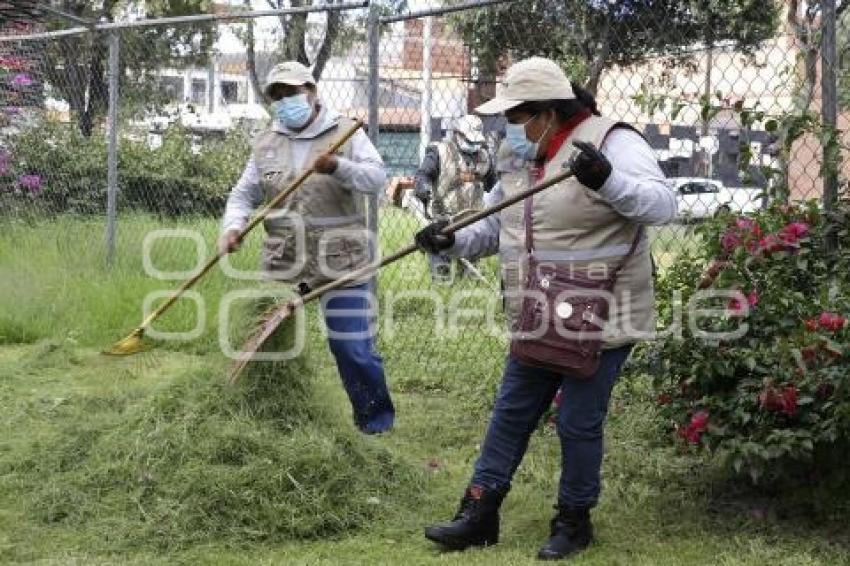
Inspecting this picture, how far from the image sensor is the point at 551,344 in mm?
3682

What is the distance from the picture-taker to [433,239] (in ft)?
12.9

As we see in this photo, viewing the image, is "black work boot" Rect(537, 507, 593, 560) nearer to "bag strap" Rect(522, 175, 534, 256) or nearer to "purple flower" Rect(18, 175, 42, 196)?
"bag strap" Rect(522, 175, 534, 256)

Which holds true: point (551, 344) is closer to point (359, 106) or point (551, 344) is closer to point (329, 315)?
point (329, 315)

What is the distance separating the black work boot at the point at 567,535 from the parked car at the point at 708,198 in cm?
133

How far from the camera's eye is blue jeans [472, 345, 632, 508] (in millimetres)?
3779

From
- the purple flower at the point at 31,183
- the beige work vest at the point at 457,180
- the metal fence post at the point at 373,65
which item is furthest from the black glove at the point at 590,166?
the purple flower at the point at 31,183

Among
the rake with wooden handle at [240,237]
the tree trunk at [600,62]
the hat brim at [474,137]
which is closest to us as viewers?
the rake with wooden handle at [240,237]

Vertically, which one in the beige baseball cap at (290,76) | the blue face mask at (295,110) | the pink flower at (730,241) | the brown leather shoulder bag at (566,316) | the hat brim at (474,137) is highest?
the beige baseball cap at (290,76)

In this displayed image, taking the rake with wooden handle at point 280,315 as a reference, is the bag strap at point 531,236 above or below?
above

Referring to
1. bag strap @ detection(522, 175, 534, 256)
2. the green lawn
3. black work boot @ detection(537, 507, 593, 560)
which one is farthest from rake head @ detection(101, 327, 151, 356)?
black work boot @ detection(537, 507, 593, 560)

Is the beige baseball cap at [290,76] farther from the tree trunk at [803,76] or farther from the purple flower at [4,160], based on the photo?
the purple flower at [4,160]

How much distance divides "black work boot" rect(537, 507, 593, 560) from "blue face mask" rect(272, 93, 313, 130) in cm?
208

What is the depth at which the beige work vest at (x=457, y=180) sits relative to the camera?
7.49 metres

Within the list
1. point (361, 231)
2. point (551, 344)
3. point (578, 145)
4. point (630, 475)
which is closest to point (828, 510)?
point (630, 475)
